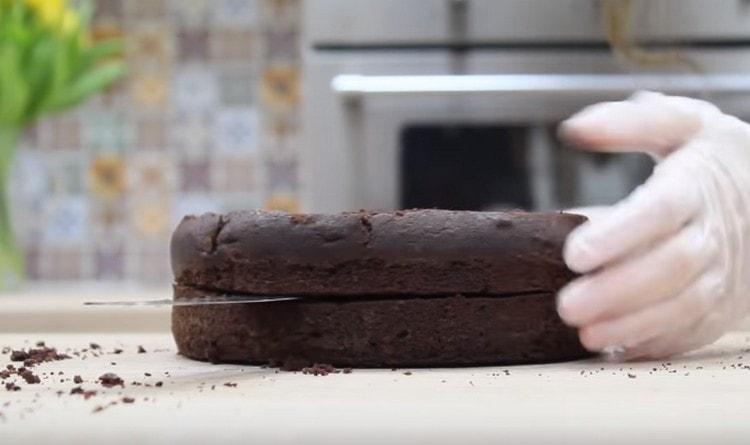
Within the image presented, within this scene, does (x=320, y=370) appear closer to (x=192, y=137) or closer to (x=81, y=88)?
(x=81, y=88)

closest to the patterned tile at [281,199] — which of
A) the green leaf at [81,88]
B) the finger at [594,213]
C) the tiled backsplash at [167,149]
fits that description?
the tiled backsplash at [167,149]

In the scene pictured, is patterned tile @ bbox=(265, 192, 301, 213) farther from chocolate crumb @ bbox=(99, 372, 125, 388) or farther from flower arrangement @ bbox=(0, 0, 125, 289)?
chocolate crumb @ bbox=(99, 372, 125, 388)

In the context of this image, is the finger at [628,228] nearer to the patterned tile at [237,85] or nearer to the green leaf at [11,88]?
the green leaf at [11,88]

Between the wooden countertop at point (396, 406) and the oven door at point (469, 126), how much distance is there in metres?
1.05

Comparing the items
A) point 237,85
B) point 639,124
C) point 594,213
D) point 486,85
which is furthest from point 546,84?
point 237,85

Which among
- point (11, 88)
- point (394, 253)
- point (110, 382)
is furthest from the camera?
point (11, 88)

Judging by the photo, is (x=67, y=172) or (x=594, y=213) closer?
(x=594, y=213)

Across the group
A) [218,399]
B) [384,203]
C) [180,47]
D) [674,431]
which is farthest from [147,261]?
[674,431]

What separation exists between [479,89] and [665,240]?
1028 millimetres

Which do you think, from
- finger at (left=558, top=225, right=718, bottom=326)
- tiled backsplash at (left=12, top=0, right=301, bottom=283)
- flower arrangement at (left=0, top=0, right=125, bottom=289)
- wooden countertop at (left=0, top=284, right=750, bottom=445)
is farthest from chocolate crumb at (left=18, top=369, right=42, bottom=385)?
tiled backsplash at (left=12, top=0, right=301, bottom=283)

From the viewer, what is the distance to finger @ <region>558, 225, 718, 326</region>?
0.83 m

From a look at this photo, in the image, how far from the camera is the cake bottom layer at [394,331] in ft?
2.73

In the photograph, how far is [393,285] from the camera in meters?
0.83

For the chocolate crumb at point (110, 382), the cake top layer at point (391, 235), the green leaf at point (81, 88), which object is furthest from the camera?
the green leaf at point (81, 88)
